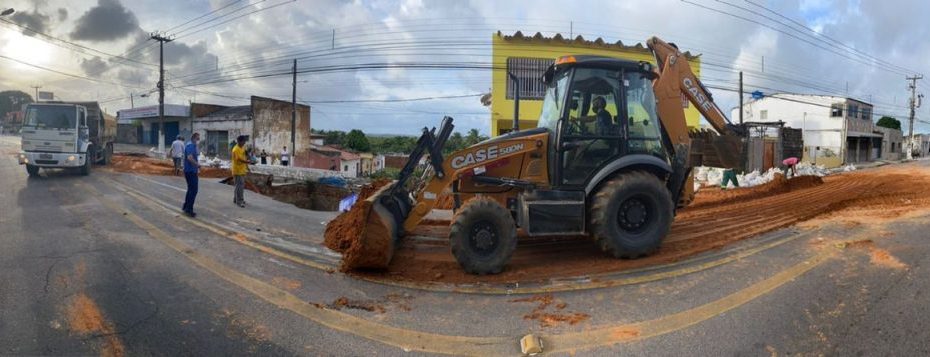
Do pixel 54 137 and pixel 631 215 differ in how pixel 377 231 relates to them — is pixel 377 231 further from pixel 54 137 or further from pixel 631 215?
pixel 54 137

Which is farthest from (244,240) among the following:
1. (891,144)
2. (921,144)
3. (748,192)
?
(921,144)

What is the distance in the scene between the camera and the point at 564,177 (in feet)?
21.6

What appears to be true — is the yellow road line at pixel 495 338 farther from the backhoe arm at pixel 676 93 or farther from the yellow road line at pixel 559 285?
the backhoe arm at pixel 676 93

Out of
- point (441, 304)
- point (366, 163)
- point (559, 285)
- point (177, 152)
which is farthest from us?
point (366, 163)

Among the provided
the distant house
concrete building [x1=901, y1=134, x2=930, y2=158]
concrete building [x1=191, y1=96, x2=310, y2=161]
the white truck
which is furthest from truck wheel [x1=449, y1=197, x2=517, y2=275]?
concrete building [x1=901, y1=134, x2=930, y2=158]

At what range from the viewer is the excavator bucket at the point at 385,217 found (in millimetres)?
6023

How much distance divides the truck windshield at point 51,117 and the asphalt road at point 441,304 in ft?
33.6

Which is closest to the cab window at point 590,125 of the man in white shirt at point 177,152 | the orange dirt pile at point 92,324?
the orange dirt pile at point 92,324

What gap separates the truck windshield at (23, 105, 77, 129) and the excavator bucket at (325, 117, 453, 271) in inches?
539

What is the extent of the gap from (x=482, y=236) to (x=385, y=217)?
1146 mm

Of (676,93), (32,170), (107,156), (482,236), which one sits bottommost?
(482,236)

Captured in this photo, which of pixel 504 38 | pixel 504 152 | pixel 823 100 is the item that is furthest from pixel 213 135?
pixel 823 100

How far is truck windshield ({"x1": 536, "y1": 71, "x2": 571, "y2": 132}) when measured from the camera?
262 inches

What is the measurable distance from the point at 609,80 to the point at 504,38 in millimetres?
15603
